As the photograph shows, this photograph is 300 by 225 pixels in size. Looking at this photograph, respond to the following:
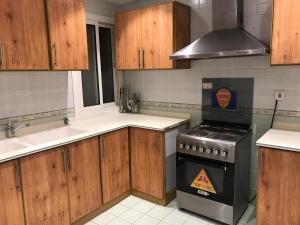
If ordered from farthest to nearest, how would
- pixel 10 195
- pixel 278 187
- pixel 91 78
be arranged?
1. pixel 91 78
2. pixel 278 187
3. pixel 10 195

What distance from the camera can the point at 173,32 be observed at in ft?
8.74

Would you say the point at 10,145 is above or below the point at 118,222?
above

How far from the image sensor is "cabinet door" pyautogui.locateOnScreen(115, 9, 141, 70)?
9.63 feet

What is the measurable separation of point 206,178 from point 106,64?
6.61 feet

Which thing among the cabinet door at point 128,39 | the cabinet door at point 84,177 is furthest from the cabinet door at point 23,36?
the cabinet door at point 128,39

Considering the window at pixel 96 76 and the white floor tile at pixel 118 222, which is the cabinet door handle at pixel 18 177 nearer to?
the white floor tile at pixel 118 222

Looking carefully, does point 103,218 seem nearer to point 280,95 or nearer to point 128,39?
point 128,39

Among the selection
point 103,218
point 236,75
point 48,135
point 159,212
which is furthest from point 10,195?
point 236,75

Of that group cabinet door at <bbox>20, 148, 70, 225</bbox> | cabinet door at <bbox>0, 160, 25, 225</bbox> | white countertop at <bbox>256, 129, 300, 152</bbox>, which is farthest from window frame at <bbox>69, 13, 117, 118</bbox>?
white countertop at <bbox>256, 129, 300, 152</bbox>

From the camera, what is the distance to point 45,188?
2051mm

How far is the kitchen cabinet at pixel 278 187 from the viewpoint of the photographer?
Result: 6.35 ft

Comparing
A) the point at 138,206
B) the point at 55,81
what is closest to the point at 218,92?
the point at 138,206

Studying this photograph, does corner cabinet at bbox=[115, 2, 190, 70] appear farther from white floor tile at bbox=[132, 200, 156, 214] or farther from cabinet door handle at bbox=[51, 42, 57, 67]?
→ white floor tile at bbox=[132, 200, 156, 214]

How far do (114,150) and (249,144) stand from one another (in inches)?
55.1
